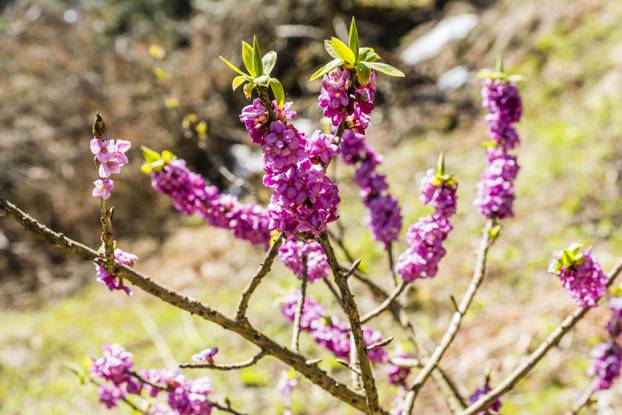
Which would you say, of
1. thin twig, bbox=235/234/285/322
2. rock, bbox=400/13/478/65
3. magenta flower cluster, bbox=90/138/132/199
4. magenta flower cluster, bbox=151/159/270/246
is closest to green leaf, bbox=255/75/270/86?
magenta flower cluster, bbox=90/138/132/199

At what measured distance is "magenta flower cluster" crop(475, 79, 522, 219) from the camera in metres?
1.81

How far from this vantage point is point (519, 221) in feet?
17.9

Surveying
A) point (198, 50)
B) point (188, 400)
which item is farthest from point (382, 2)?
point (188, 400)

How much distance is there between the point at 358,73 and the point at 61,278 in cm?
908

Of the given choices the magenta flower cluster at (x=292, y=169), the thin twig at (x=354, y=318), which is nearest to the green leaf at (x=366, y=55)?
the magenta flower cluster at (x=292, y=169)

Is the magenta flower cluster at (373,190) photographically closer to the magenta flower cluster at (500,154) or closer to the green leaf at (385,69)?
the magenta flower cluster at (500,154)

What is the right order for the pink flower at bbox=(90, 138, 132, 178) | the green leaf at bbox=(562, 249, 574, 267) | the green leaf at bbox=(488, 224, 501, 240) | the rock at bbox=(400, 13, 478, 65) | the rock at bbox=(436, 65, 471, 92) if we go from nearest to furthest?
the pink flower at bbox=(90, 138, 132, 178) → the green leaf at bbox=(562, 249, 574, 267) → the green leaf at bbox=(488, 224, 501, 240) → the rock at bbox=(436, 65, 471, 92) → the rock at bbox=(400, 13, 478, 65)

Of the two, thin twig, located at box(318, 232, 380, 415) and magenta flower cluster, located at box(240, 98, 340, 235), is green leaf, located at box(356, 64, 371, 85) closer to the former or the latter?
magenta flower cluster, located at box(240, 98, 340, 235)

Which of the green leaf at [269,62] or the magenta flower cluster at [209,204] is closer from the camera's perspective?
the green leaf at [269,62]

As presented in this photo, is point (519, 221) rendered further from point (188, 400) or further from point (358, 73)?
point (358, 73)

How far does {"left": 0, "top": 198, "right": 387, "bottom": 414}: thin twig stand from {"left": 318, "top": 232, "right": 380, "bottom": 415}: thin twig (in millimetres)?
116

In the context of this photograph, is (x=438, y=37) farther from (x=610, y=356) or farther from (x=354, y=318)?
(x=354, y=318)

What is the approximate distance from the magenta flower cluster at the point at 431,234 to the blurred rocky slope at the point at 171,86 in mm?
6824

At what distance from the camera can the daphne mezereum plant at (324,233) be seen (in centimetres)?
97
